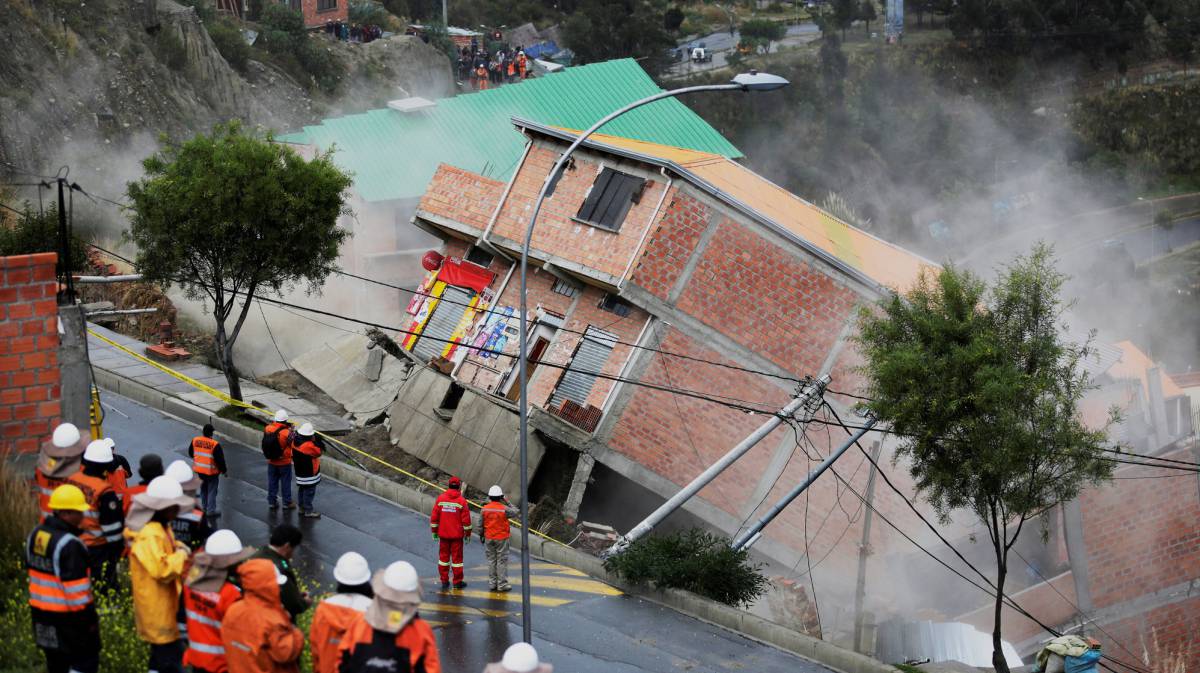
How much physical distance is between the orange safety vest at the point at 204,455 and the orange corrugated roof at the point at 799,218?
11781mm

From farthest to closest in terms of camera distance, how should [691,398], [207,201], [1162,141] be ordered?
[1162,141] → [691,398] → [207,201]

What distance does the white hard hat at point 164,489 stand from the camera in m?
8.91

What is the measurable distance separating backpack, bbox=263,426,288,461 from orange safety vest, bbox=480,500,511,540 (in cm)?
335

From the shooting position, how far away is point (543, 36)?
72250 millimetres

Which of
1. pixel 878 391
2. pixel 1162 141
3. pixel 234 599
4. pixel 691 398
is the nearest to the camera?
pixel 234 599

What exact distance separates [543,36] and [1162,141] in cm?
3471

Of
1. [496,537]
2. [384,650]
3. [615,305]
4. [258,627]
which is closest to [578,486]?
[615,305]

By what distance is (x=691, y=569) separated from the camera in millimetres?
16078

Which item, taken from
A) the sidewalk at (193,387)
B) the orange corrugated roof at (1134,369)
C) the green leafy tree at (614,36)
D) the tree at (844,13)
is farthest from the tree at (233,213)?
the tree at (844,13)

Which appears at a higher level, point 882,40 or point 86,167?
point 882,40

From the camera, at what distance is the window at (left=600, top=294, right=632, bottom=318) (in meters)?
25.2

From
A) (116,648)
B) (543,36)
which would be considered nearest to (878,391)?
(116,648)

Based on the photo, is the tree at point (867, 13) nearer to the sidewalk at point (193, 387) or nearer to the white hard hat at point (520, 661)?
the sidewalk at point (193, 387)

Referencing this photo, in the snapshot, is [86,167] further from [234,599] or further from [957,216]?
[957,216]
